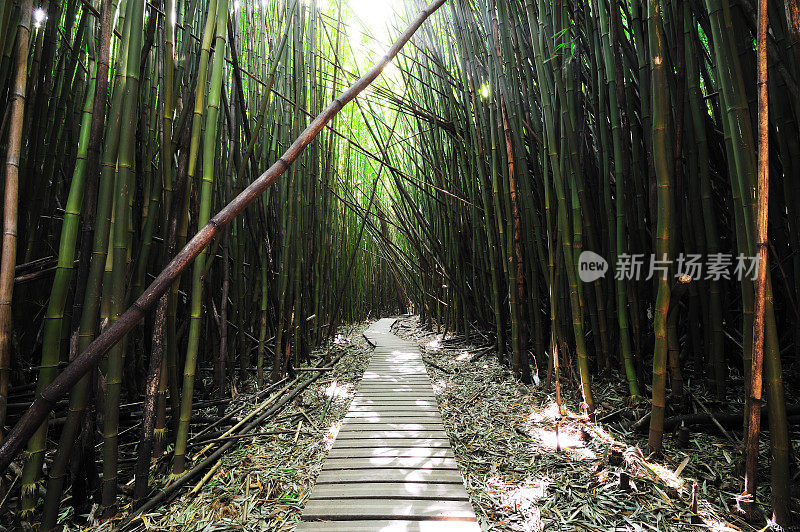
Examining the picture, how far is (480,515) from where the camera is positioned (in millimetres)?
810

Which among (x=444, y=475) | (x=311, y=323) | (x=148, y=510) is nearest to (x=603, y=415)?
(x=444, y=475)

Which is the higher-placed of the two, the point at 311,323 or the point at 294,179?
the point at 294,179

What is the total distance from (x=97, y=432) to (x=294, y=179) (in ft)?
4.01

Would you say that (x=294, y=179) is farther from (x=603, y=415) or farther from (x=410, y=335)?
(x=410, y=335)

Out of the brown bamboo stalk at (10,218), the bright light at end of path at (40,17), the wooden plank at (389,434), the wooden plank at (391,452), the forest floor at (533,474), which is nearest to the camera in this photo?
the brown bamboo stalk at (10,218)

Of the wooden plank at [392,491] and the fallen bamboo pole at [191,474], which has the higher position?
the fallen bamboo pole at [191,474]

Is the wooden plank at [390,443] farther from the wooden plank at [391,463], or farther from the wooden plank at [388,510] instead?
the wooden plank at [388,510]

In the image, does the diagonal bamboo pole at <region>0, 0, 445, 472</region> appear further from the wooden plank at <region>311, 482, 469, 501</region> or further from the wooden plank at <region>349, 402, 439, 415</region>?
the wooden plank at <region>349, 402, 439, 415</region>

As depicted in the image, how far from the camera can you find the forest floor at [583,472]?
771 millimetres

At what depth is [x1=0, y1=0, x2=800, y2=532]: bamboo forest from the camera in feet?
2.45

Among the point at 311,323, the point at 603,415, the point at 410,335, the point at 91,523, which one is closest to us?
the point at 91,523

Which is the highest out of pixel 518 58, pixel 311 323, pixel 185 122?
pixel 518 58

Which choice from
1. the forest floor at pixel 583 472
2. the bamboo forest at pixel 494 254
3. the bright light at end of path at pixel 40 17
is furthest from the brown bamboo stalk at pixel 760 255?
the bright light at end of path at pixel 40 17

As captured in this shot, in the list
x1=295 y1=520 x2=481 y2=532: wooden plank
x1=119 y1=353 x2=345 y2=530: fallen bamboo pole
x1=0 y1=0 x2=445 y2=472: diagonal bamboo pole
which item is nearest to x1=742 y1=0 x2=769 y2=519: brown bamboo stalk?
x1=295 y1=520 x2=481 y2=532: wooden plank
